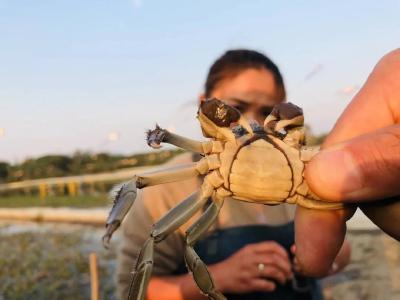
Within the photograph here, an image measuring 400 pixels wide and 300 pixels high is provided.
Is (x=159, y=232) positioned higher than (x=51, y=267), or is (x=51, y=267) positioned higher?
(x=159, y=232)

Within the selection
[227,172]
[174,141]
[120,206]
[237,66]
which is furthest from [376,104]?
[237,66]

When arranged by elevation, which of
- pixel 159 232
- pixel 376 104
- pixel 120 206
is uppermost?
pixel 376 104

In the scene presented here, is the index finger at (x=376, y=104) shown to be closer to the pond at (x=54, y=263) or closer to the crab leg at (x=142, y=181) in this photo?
the crab leg at (x=142, y=181)

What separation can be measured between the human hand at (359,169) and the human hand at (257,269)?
997 millimetres

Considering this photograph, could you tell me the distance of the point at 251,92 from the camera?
185 inches

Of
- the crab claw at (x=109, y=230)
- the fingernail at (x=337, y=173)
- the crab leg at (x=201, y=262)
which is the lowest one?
the crab leg at (x=201, y=262)

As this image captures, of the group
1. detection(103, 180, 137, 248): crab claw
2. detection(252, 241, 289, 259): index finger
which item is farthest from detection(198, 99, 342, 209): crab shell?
detection(252, 241, 289, 259): index finger

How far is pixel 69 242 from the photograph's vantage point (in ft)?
43.8

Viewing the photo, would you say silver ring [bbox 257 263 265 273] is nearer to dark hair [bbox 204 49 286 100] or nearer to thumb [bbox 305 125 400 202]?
thumb [bbox 305 125 400 202]

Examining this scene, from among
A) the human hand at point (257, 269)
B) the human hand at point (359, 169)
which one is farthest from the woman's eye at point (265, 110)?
the human hand at point (359, 169)

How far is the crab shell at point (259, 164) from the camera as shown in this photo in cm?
216

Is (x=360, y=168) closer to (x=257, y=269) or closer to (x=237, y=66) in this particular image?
(x=257, y=269)

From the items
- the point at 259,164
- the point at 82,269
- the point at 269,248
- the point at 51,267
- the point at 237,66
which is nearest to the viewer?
the point at 259,164

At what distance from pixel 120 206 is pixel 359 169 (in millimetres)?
1059
